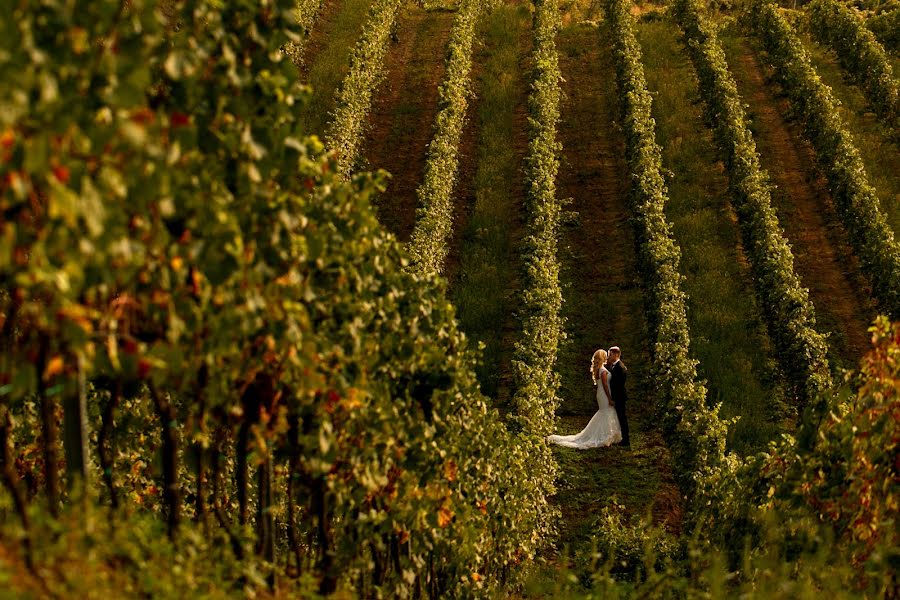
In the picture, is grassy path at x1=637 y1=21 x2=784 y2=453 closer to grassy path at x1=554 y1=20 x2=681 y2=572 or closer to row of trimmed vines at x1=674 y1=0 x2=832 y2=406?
row of trimmed vines at x1=674 y1=0 x2=832 y2=406

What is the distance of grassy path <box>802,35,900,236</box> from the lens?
23947 millimetres

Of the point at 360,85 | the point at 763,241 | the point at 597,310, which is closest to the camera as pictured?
the point at 597,310

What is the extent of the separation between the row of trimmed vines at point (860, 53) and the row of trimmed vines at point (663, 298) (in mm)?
5525

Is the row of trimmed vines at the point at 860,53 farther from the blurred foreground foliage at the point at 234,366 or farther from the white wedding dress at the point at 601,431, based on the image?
the blurred foreground foliage at the point at 234,366

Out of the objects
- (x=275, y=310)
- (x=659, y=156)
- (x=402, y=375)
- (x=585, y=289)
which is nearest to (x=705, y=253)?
(x=585, y=289)

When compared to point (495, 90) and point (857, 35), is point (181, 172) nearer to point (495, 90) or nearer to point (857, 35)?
point (495, 90)

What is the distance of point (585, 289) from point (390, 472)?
14.3 meters

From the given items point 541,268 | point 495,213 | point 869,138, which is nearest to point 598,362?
point 541,268

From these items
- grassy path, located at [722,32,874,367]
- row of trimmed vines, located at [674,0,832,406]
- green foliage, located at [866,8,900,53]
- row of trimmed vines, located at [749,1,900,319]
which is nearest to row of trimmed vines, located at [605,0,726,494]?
row of trimmed vines, located at [674,0,832,406]

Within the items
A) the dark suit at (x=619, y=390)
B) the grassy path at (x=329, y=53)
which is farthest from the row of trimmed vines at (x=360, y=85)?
the dark suit at (x=619, y=390)

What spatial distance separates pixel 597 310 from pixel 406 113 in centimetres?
1051

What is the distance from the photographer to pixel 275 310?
5.25 metres

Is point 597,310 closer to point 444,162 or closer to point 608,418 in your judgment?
point 608,418

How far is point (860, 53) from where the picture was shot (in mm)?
31172
